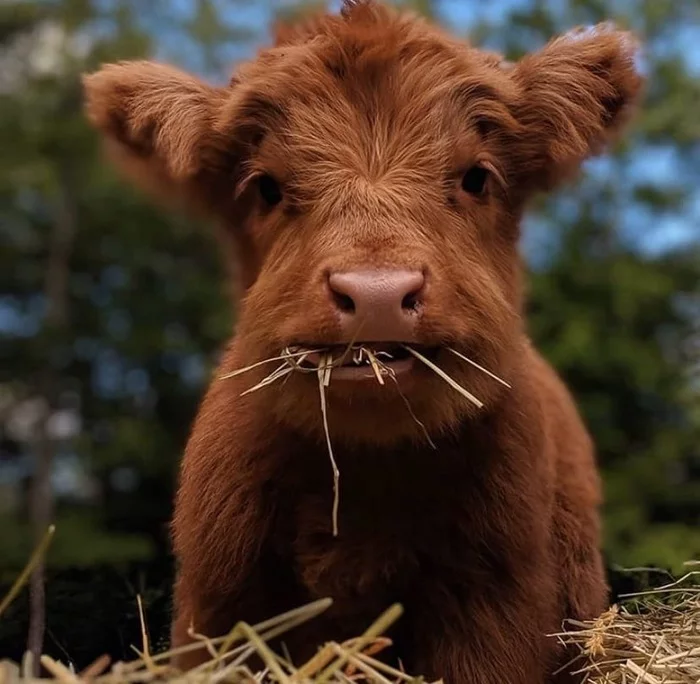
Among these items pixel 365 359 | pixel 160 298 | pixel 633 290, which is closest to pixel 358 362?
pixel 365 359

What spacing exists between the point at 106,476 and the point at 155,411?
2.72 feet

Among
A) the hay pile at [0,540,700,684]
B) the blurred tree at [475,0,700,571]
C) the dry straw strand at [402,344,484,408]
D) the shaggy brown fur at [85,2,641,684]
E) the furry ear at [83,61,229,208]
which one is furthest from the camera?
the blurred tree at [475,0,700,571]

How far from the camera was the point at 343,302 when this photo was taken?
1.71 meters

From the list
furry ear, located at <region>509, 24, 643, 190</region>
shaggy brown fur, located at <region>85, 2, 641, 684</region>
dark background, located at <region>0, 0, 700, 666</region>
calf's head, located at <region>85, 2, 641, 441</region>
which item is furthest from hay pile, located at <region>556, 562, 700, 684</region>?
dark background, located at <region>0, 0, 700, 666</region>

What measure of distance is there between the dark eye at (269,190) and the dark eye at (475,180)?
0.41 meters

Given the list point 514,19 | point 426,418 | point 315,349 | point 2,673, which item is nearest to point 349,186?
point 315,349

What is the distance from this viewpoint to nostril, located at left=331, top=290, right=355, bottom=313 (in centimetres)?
169

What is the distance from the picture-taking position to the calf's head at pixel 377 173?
1761 millimetres

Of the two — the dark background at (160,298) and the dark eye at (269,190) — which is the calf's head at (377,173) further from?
the dark background at (160,298)

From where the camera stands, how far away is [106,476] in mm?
9953

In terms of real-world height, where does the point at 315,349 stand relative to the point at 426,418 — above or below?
above

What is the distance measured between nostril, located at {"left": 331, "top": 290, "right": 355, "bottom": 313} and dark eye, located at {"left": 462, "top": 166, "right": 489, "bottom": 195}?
539mm

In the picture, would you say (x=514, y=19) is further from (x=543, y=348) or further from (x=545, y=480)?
(x=545, y=480)

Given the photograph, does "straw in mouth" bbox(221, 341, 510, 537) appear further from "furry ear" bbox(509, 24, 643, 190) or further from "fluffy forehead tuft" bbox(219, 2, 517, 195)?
"furry ear" bbox(509, 24, 643, 190)
